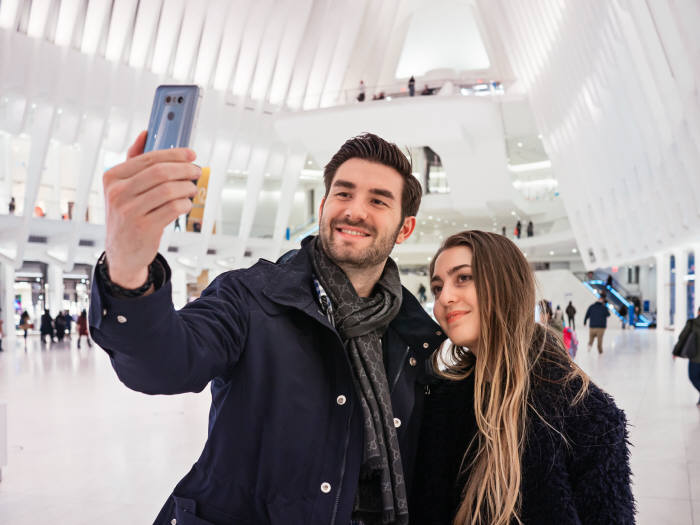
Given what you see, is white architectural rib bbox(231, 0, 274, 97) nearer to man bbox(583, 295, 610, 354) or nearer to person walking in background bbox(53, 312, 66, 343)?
person walking in background bbox(53, 312, 66, 343)

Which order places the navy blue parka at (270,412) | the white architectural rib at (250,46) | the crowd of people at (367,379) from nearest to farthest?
the crowd of people at (367,379)
the navy blue parka at (270,412)
the white architectural rib at (250,46)

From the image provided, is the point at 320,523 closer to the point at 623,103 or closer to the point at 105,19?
the point at 623,103

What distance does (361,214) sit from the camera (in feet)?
6.40

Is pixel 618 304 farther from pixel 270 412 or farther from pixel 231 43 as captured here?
pixel 270 412

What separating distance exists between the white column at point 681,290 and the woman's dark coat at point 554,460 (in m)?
26.4

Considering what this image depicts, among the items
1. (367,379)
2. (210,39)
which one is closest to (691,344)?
(367,379)

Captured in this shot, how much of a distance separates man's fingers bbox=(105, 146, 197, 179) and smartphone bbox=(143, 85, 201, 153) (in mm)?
59

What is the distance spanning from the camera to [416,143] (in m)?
30.1

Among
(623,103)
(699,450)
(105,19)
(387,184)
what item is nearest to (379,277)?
(387,184)

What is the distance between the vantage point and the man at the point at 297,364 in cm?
130

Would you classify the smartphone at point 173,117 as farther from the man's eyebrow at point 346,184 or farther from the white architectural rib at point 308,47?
the white architectural rib at point 308,47

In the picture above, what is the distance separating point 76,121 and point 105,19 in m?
4.02

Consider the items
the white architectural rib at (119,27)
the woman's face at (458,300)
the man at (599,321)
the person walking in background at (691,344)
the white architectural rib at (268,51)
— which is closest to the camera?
the woman's face at (458,300)

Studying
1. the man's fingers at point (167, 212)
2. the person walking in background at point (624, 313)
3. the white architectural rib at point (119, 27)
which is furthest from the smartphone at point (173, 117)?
the person walking in background at point (624, 313)
